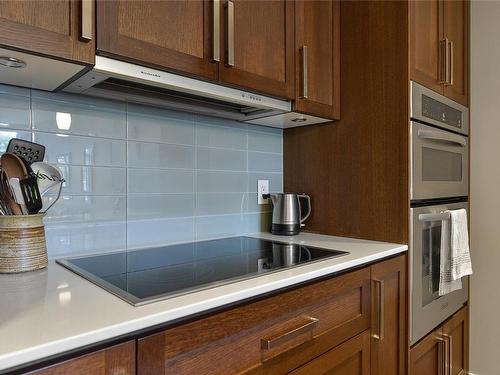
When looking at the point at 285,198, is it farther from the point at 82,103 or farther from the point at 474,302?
the point at 474,302

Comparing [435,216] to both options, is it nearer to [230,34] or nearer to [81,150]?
[230,34]

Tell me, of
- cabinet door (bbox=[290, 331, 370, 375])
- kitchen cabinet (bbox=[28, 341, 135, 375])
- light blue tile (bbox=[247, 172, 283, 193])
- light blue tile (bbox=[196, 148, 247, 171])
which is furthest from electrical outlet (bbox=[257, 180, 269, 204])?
kitchen cabinet (bbox=[28, 341, 135, 375])

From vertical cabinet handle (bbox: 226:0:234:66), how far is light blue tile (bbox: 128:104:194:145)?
0.38 m

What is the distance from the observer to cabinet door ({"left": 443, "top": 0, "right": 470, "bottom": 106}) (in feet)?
5.69

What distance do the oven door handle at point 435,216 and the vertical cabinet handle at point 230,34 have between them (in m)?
0.98

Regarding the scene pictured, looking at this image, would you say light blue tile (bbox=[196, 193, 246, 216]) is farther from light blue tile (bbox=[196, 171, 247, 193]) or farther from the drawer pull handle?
the drawer pull handle

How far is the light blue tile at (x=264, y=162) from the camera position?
1.68 metres

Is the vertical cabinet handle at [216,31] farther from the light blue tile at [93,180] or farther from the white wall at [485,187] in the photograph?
the white wall at [485,187]

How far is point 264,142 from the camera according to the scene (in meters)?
1.74

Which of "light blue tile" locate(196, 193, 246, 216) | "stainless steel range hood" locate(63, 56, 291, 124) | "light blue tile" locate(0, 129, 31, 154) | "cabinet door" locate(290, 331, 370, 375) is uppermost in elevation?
"stainless steel range hood" locate(63, 56, 291, 124)

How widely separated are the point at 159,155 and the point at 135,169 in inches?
4.4

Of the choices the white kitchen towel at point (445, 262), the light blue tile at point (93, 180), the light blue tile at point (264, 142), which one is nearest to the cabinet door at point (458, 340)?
the white kitchen towel at point (445, 262)

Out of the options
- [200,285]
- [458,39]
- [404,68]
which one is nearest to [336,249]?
[200,285]

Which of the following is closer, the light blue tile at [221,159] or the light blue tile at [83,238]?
the light blue tile at [83,238]
